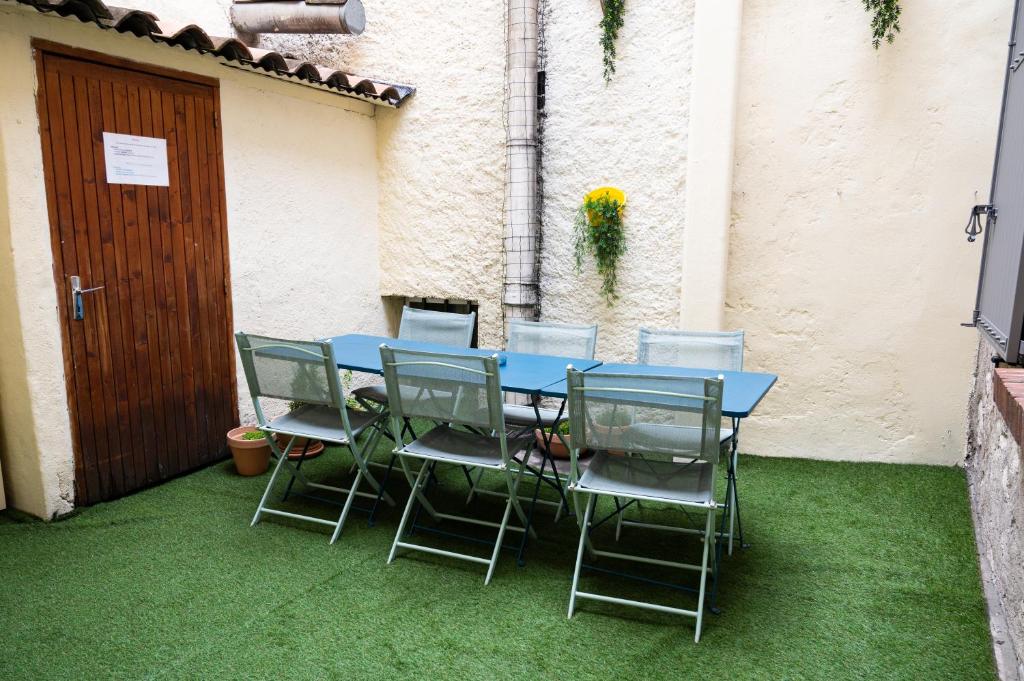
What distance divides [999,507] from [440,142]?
4.29 m

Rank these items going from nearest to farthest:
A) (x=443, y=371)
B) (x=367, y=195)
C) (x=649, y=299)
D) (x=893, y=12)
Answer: (x=443, y=371) → (x=893, y=12) → (x=649, y=299) → (x=367, y=195)

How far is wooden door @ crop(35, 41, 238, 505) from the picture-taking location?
11.9ft

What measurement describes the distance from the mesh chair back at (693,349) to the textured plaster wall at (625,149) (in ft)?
3.73

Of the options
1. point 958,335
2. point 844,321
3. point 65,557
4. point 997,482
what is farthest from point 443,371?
point 958,335

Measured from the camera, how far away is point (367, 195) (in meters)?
5.67

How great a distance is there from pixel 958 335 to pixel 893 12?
2016mm

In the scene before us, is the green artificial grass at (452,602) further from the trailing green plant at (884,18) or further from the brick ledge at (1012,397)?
the trailing green plant at (884,18)

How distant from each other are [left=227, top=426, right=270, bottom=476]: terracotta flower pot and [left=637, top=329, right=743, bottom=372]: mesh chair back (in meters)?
2.41

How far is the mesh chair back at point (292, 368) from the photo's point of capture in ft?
10.9

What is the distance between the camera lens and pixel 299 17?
16.2 ft

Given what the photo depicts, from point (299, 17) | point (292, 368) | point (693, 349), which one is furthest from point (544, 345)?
point (299, 17)

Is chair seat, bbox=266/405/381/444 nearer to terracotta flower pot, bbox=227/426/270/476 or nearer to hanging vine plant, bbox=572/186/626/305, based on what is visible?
terracotta flower pot, bbox=227/426/270/476

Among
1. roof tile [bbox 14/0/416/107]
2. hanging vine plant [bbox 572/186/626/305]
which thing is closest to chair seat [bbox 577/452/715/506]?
hanging vine plant [bbox 572/186/626/305]

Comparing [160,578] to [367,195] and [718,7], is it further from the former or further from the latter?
[718,7]
